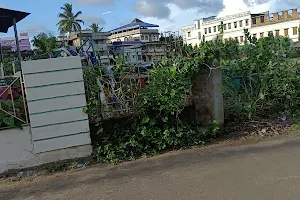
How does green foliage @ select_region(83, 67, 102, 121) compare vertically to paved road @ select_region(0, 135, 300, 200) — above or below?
above

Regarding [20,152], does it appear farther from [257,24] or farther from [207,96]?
[257,24]

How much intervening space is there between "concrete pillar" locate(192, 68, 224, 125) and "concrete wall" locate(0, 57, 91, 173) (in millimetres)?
2217

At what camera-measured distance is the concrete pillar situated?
6188 mm

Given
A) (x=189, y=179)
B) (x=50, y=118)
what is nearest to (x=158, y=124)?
(x=189, y=179)

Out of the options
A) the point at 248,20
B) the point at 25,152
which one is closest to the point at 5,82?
the point at 25,152

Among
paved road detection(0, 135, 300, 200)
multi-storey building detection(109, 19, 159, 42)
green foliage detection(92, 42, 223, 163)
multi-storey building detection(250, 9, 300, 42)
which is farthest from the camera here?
multi-storey building detection(250, 9, 300, 42)

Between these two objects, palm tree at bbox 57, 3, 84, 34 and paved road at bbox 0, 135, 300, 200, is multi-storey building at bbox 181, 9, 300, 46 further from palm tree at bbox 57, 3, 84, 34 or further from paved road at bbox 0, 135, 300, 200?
paved road at bbox 0, 135, 300, 200

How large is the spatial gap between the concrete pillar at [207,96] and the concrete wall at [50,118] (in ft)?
7.28

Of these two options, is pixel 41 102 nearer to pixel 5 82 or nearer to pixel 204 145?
pixel 5 82

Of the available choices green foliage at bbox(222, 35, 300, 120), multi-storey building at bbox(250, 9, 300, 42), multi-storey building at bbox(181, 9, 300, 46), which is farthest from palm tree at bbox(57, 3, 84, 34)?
green foliage at bbox(222, 35, 300, 120)

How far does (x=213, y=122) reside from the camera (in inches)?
239

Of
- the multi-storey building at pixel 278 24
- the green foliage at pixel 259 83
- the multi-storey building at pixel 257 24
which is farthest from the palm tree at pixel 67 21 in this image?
the green foliage at pixel 259 83

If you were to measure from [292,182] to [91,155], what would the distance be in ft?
10.3

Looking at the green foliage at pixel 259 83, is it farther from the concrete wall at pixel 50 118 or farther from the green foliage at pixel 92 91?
the concrete wall at pixel 50 118
